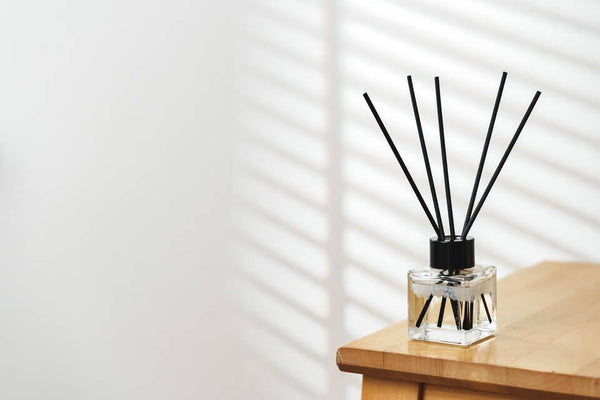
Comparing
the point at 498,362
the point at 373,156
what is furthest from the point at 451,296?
the point at 373,156

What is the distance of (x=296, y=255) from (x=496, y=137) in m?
0.56

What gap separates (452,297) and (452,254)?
52 millimetres

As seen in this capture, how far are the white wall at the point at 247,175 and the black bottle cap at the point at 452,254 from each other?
818 millimetres

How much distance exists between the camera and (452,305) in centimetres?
100

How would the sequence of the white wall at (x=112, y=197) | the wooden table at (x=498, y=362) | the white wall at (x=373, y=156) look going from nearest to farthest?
the wooden table at (x=498, y=362) < the white wall at (x=373, y=156) < the white wall at (x=112, y=197)

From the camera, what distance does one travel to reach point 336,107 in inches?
78.2

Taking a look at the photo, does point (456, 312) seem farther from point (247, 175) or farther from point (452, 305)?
point (247, 175)

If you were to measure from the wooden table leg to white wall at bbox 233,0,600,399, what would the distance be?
905mm

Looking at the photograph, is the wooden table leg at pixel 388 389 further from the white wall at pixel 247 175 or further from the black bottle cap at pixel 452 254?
the white wall at pixel 247 175

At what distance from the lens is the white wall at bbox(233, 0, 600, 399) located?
1759 mm

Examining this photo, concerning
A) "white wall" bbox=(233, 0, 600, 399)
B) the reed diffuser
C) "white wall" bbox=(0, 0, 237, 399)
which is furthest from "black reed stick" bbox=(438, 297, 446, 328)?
"white wall" bbox=(0, 0, 237, 399)

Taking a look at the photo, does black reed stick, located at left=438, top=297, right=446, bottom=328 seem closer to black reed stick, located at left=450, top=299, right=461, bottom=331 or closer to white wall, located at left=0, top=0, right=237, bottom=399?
black reed stick, located at left=450, top=299, right=461, bottom=331

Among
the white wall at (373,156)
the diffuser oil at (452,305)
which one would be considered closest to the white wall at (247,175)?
the white wall at (373,156)

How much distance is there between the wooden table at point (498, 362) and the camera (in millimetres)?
886
